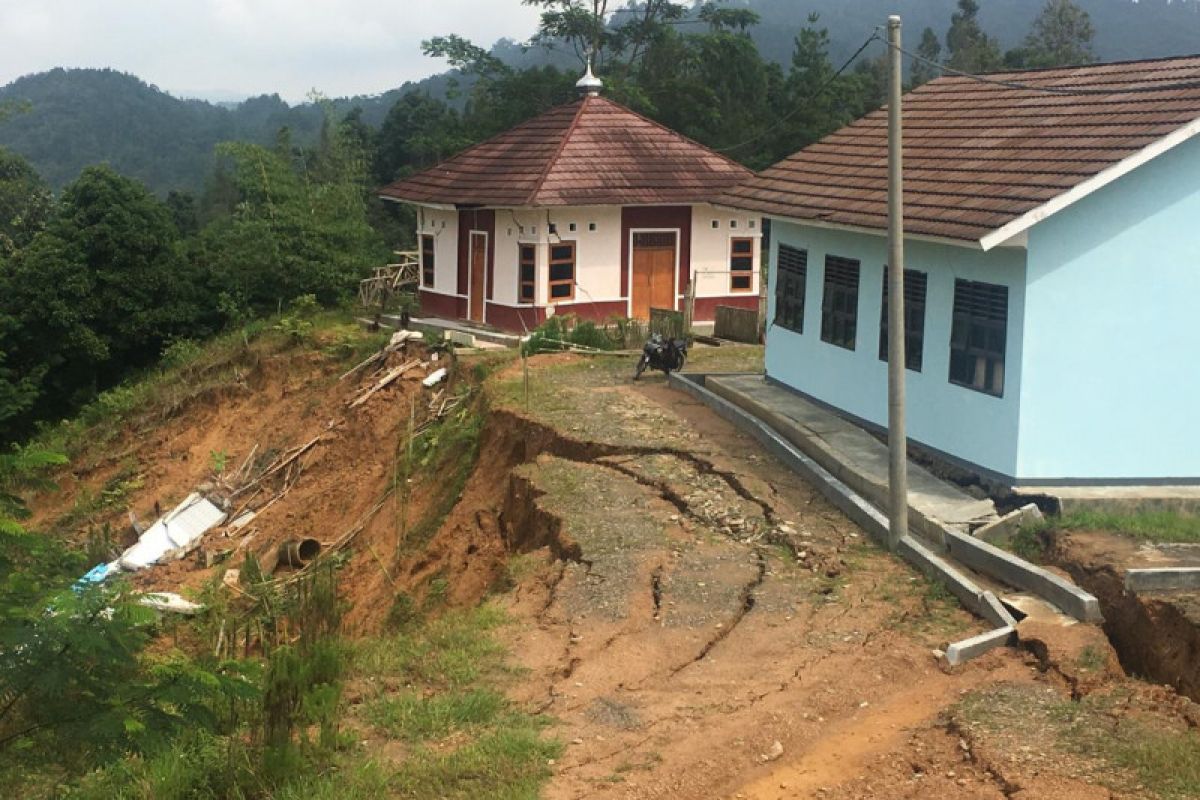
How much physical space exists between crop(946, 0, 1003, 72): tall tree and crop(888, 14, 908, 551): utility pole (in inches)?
1832

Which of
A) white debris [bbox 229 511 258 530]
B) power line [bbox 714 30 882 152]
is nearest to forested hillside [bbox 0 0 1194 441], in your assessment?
power line [bbox 714 30 882 152]

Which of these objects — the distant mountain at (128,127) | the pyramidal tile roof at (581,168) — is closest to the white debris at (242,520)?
the pyramidal tile roof at (581,168)

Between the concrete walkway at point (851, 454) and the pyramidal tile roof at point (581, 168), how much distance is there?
7117 millimetres

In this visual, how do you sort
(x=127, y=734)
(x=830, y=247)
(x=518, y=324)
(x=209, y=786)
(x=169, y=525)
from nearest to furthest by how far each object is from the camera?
(x=127, y=734), (x=209, y=786), (x=830, y=247), (x=169, y=525), (x=518, y=324)

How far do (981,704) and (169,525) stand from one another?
1556 cm

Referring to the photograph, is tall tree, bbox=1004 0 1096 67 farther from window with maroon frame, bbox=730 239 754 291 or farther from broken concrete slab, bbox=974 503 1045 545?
broken concrete slab, bbox=974 503 1045 545

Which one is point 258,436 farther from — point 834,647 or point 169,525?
point 834,647

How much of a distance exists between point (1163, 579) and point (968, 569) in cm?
188

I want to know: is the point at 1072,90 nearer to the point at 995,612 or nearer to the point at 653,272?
the point at 995,612

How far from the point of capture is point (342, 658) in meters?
10.5

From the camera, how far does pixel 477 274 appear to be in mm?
28328

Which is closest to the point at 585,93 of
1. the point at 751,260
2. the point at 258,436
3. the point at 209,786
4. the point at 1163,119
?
the point at 751,260

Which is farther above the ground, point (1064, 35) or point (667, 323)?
point (1064, 35)

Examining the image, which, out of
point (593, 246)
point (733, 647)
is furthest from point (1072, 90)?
point (593, 246)
